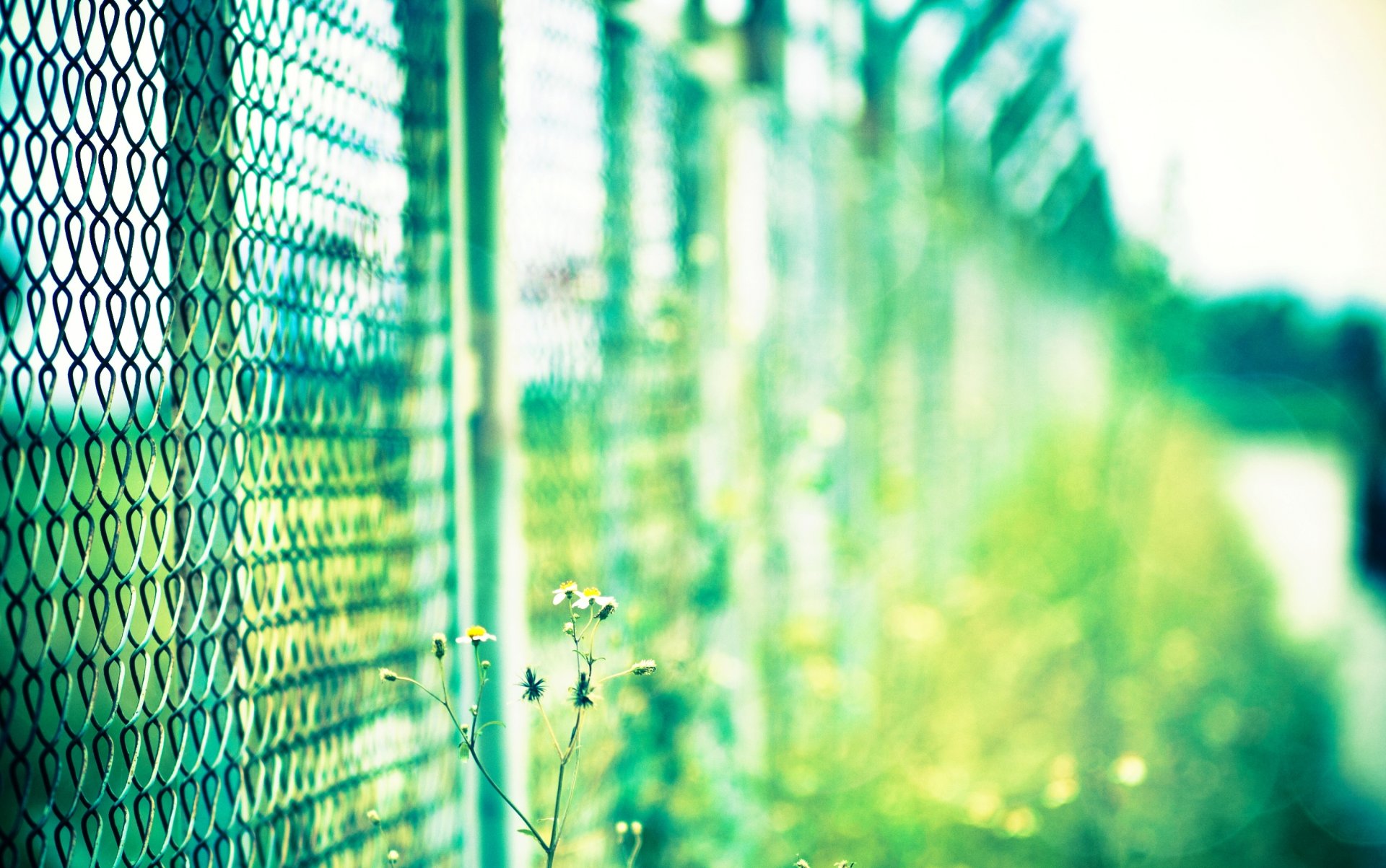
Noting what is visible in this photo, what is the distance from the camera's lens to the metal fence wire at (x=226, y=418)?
89cm

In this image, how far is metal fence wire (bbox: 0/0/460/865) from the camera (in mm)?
890

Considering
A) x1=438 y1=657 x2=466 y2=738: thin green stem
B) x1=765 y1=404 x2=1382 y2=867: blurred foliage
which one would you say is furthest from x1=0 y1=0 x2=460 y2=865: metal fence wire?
x1=765 y1=404 x2=1382 y2=867: blurred foliage

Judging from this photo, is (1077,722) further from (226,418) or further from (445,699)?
(226,418)

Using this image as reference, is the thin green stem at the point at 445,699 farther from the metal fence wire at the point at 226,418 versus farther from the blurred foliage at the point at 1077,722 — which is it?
the blurred foliage at the point at 1077,722

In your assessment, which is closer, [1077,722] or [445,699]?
[445,699]

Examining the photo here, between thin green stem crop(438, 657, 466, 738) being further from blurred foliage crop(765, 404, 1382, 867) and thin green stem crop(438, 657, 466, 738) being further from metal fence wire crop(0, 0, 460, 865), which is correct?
blurred foliage crop(765, 404, 1382, 867)

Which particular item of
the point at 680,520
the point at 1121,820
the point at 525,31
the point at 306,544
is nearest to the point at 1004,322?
the point at 1121,820

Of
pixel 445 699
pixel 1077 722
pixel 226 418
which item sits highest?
pixel 226 418

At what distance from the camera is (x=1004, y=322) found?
6801mm

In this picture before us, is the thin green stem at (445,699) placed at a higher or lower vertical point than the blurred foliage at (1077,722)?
higher

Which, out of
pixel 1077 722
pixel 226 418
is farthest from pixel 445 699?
pixel 1077 722

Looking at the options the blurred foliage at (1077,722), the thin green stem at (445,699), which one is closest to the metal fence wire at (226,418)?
the thin green stem at (445,699)

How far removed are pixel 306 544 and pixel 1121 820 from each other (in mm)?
2588

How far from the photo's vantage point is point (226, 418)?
3.52ft
